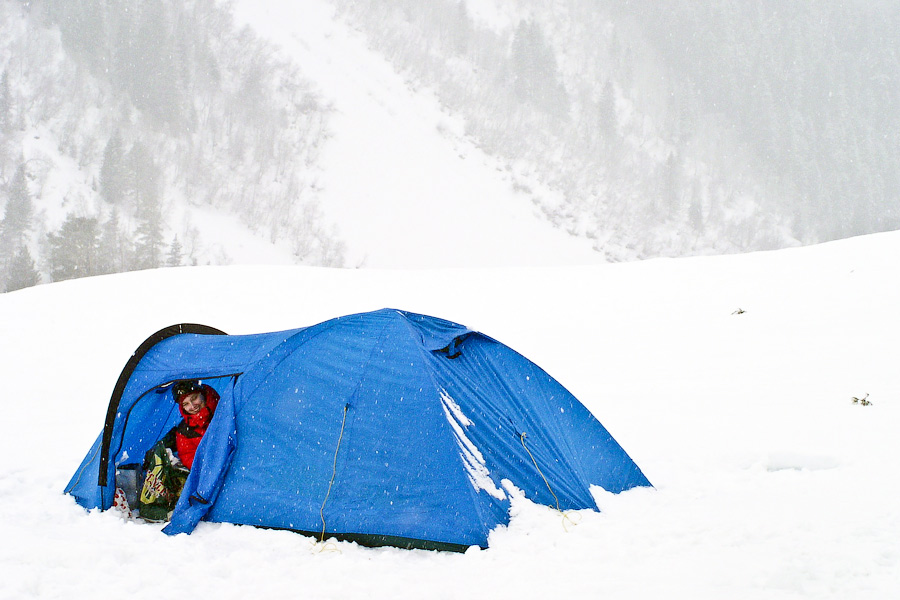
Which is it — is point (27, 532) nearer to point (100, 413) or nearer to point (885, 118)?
point (100, 413)

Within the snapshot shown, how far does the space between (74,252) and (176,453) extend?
1571 inches

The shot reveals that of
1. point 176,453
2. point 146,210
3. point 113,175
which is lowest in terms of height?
point 176,453

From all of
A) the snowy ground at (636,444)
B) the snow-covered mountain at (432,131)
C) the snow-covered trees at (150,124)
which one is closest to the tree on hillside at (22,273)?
the snow-covered mountain at (432,131)

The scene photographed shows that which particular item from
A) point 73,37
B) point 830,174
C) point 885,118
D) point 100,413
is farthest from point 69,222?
point 885,118

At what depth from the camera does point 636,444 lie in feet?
21.3

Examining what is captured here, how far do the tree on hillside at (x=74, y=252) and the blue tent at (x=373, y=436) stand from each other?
3943 cm

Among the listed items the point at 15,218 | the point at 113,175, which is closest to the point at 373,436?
the point at 15,218

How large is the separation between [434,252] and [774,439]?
51.4 metres

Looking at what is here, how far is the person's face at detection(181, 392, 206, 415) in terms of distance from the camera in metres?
5.17

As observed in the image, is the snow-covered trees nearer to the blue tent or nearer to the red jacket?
the red jacket

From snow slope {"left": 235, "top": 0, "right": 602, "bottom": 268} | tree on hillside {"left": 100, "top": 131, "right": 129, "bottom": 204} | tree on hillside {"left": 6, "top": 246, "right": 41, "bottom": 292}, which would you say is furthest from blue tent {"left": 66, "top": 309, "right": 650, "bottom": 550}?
tree on hillside {"left": 100, "top": 131, "right": 129, "bottom": 204}

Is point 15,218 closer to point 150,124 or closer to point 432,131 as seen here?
point 150,124

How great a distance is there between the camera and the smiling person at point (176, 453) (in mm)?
4902

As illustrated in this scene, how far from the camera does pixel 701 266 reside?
56.2 feet
